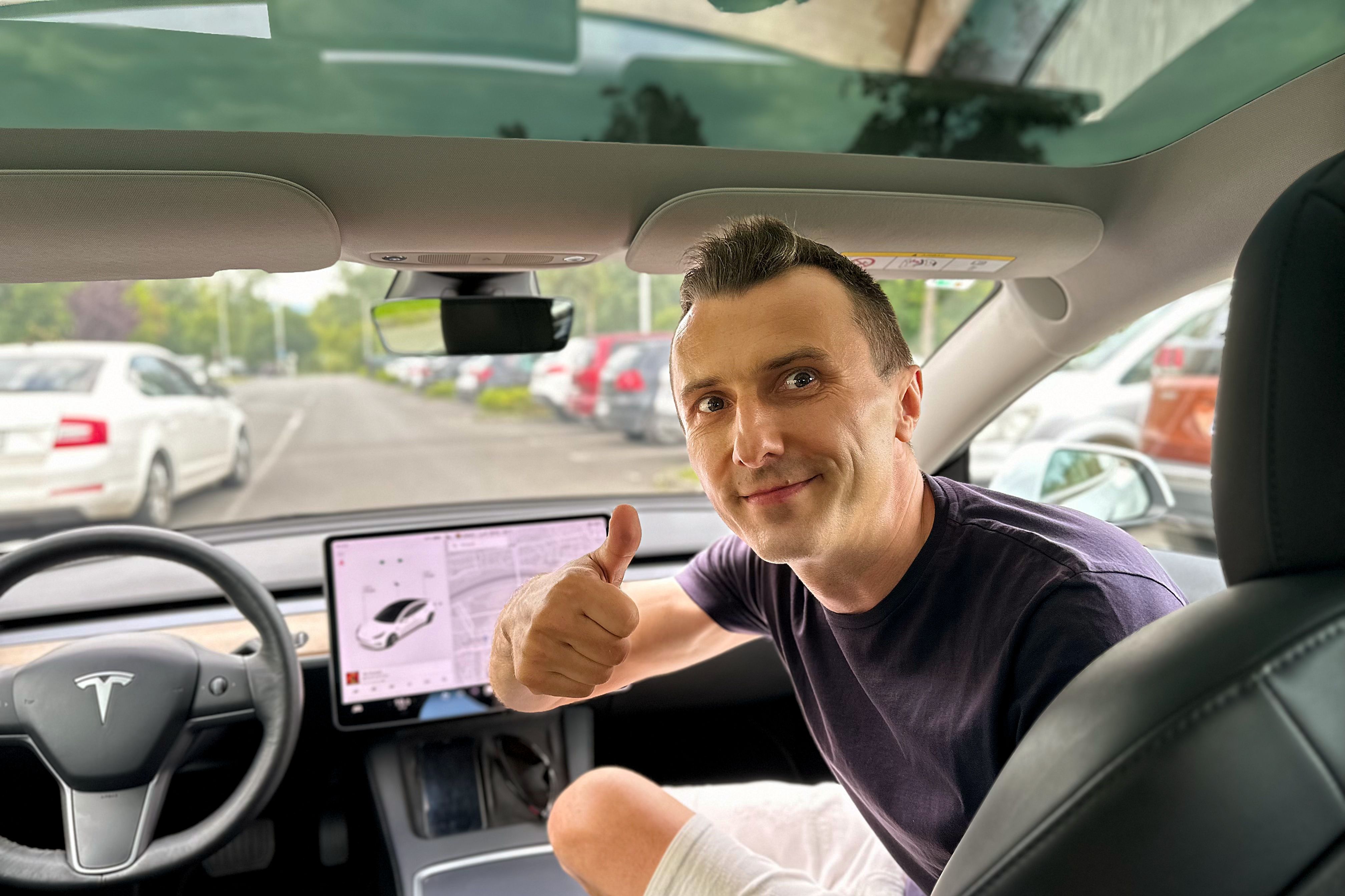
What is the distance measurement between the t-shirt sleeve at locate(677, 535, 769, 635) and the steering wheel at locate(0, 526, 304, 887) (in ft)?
3.25

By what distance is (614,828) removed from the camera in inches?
77.6

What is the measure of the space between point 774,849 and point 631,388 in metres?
6.55

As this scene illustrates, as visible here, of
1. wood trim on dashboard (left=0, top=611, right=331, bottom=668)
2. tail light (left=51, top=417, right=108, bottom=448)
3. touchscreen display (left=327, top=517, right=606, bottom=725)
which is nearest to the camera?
wood trim on dashboard (left=0, top=611, right=331, bottom=668)

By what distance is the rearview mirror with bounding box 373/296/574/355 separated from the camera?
7.13ft

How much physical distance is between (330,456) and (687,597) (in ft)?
29.6

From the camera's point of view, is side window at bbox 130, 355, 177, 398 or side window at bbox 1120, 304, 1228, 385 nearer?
side window at bbox 1120, 304, 1228, 385

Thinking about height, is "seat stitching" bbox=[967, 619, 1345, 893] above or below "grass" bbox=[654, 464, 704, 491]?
below

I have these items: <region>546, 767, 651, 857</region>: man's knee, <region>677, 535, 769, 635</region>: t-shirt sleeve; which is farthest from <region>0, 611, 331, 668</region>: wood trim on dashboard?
<region>677, 535, 769, 635</region>: t-shirt sleeve

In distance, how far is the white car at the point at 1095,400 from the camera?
3.03 m

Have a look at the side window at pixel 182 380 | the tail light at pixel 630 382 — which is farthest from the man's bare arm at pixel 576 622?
the tail light at pixel 630 382

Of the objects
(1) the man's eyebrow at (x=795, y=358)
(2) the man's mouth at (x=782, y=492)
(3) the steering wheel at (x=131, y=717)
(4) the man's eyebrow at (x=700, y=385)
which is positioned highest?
(1) the man's eyebrow at (x=795, y=358)

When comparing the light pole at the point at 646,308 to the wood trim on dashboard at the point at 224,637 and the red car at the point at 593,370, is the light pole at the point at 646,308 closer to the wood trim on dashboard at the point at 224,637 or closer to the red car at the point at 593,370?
the red car at the point at 593,370

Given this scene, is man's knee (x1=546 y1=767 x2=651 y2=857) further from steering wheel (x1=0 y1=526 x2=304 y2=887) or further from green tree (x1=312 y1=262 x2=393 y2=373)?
green tree (x1=312 y1=262 x2=393 y2=373)

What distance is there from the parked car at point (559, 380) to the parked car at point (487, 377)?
0.14m
